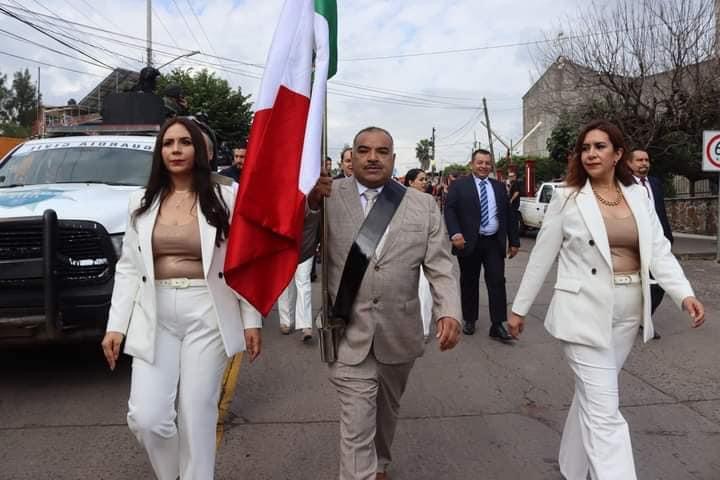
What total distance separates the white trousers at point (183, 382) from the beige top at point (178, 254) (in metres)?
0.08

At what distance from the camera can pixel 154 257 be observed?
3152 mm

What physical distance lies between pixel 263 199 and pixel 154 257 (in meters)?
0.63

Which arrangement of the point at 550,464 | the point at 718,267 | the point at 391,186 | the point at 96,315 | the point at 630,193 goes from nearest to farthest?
1. the point at 391,186
2. the point at 630,193
3. the point at 550,464
4. the point at 96,315
5. the point at 718,267

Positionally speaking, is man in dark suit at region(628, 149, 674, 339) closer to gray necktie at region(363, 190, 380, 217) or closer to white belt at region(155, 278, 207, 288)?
gray necktie at region(363, 190, 380, 217)

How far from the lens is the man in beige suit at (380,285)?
3.15 meters

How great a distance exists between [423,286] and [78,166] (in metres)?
3.77

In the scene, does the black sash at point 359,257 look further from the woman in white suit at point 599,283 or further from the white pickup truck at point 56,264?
the white pickup truck at point 56,264

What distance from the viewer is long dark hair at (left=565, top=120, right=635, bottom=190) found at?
141 inches

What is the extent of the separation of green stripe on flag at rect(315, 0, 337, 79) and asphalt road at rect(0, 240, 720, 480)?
2321 millimetres

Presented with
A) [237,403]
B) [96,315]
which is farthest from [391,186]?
[96,315]

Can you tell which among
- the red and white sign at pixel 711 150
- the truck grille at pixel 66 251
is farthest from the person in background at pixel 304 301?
the red and white sign at pixel 711 150

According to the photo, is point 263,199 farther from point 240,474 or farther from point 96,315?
point 96,315

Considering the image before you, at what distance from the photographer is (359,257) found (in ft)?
10.4

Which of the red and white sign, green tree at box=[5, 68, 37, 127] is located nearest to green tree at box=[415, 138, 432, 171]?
green tree at box=[5, 68, 37, 127]
